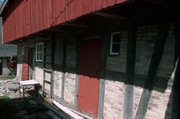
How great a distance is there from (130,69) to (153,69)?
2.32 ft

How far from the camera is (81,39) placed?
7.22 metres

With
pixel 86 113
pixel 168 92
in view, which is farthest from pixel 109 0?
pixel 86 113

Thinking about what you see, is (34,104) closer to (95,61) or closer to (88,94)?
(88,94)

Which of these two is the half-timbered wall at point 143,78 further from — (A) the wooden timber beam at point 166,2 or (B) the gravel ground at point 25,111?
(B) the gravel ground at point 25,111

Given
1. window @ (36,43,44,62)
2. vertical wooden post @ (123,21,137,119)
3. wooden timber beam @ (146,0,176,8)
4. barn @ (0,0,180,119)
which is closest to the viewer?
wooden timber beam @ (146,0,176,8)

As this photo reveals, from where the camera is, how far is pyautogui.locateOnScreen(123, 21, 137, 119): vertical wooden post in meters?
4.95

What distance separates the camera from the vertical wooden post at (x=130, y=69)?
195 inches

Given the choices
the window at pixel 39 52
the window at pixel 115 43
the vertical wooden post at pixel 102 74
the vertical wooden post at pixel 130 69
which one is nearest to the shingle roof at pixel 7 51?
the window at pixel 39 52

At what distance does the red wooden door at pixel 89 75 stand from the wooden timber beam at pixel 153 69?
1.92 metres

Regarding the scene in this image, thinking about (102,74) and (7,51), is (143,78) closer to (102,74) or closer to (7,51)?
(102,74)

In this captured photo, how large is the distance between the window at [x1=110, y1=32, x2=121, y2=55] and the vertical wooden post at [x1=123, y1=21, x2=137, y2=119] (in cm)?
54

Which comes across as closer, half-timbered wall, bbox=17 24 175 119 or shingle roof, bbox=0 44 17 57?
half-timbered wall, bbox=17 24 175 119

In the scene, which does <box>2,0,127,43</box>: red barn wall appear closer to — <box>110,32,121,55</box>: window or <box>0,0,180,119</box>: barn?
<box>0,0,180,119</box>: barn

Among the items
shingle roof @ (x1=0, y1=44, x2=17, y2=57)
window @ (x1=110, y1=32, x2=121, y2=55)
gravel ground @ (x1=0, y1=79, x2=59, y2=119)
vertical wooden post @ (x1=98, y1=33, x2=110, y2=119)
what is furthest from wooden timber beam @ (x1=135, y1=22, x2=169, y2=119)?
shingle roof @ (x1=0, y1=44, x2=17, y2=57)
